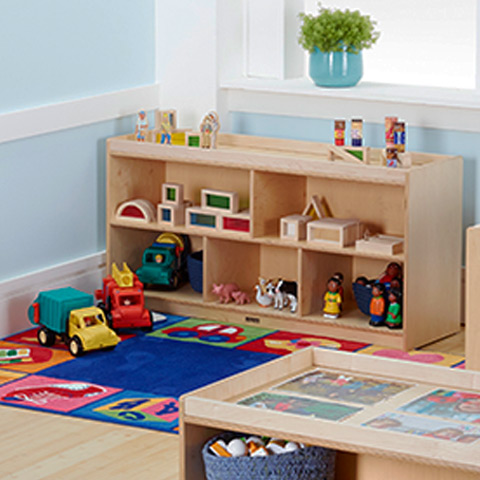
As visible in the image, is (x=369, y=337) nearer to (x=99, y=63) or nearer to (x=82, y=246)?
(x=82, y=246)

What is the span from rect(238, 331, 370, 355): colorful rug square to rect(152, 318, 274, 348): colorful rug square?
0.17 ft

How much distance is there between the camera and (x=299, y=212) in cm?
451

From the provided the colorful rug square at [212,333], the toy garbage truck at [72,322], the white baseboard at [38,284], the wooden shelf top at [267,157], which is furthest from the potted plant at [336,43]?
the toy garbage truck at [72,322]

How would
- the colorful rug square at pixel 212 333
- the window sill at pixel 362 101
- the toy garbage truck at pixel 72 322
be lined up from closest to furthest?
the toy garbage truck at pixel 72 322
the colorful rug square at pixel 212 333
the window sill at pixel 362 101

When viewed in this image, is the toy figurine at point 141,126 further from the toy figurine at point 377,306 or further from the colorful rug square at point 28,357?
the toy figurine at point 377,306

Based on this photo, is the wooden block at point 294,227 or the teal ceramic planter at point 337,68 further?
the teal ceramic planter at point 337,68

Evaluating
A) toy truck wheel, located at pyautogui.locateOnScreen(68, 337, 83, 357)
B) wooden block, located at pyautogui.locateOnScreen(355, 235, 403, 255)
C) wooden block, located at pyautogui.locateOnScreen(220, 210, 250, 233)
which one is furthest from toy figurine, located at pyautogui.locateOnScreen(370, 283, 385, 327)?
toy truck wheel, located at pyautogui.locateOnScreen(68, 337, 83, 357)

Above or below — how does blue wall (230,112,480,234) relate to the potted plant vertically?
below

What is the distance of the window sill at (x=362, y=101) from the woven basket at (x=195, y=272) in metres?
0.73

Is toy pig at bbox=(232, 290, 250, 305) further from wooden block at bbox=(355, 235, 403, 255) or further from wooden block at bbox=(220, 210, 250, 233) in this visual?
wooden block at bbox=(355, 235, 403, 255)

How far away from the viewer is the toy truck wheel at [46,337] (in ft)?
13.4

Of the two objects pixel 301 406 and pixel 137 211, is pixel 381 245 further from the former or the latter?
pixel 301 406

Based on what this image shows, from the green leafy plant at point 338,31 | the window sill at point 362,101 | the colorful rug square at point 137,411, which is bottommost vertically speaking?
the colorful rug square at point 137,411

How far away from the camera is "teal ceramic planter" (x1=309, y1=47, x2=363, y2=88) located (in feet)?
15.0
